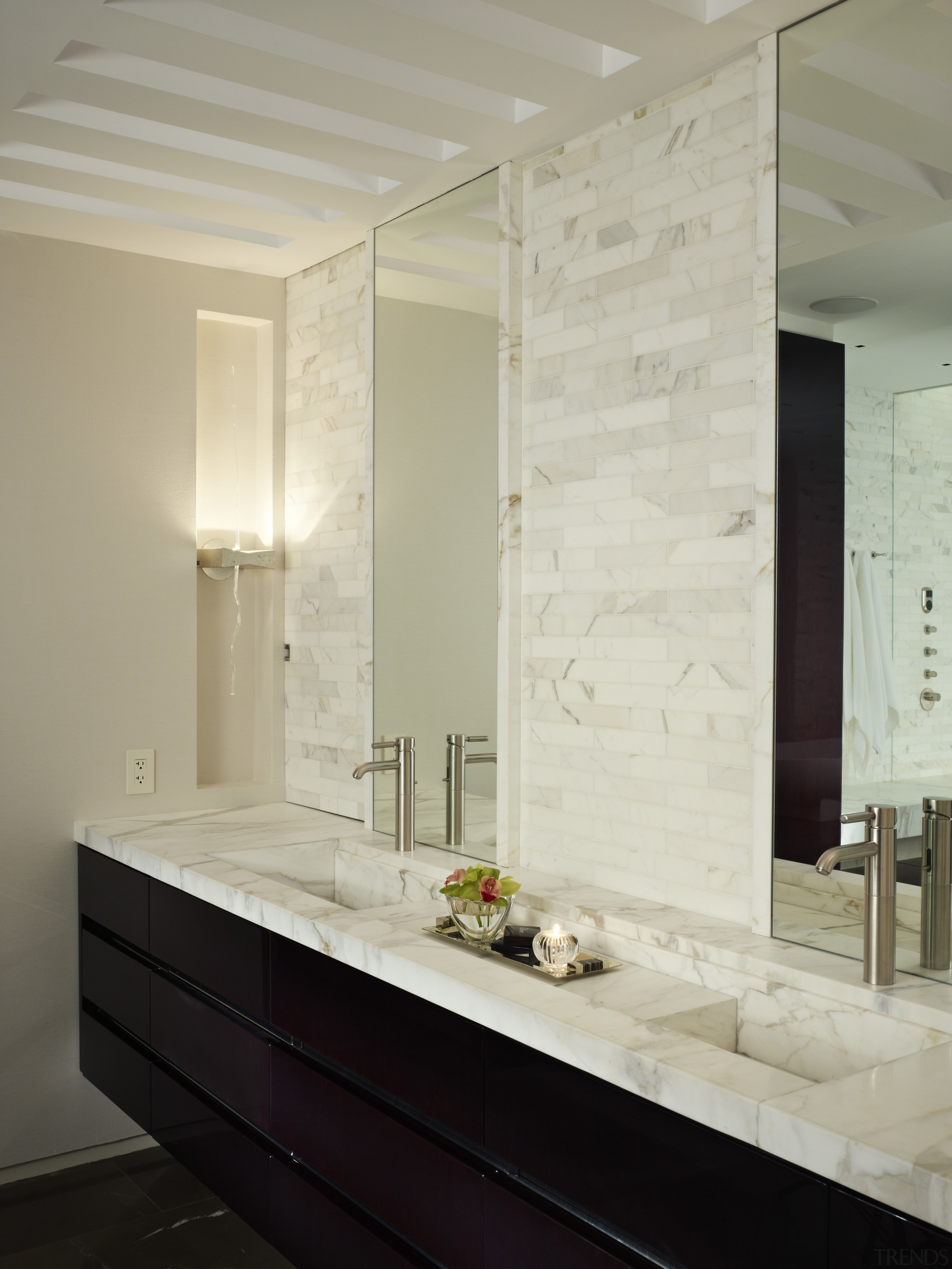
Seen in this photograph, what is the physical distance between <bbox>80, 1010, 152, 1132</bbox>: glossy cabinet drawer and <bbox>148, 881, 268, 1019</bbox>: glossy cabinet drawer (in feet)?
1.15

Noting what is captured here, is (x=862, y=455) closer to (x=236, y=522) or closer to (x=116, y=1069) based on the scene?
(x=236, y=522)

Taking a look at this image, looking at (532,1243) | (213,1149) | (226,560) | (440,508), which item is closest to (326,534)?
(226,560)

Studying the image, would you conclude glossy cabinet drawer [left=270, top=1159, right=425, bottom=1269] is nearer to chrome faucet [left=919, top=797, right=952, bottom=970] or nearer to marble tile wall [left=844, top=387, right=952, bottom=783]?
chrome faucet [left=919, top=797, right=952, bottom=970]

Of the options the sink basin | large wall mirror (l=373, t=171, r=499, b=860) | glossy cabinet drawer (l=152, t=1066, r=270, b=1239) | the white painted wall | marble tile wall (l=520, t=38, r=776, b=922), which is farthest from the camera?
the white painted wall

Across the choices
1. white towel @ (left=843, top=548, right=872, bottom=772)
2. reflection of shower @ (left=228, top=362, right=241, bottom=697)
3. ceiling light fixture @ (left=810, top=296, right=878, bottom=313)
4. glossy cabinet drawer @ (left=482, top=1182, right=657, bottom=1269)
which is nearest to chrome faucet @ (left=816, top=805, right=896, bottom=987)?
white towel @ (left=843, top=548, right=872, bottom=772)

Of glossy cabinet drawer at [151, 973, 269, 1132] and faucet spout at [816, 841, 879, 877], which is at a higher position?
faucet spout at [816, 841, 879, 877]

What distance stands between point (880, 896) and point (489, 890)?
0.72 meters

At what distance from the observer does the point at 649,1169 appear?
148 centimetres

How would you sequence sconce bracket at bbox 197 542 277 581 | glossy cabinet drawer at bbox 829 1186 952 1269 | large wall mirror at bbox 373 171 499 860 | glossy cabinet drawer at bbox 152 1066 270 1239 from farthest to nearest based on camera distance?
1. sconce bracket at bbox 197 542 277 581
2. large wall mirror at bbox 373 171 499 860
3. glossy cabinet drawer at bbox 152 1066 270 1239
4. glossy cabinet drawer at bbox 829 1186 952 1269

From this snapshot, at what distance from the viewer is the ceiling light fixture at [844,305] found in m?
1.85

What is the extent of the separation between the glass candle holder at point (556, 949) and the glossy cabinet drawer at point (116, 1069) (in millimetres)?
1462

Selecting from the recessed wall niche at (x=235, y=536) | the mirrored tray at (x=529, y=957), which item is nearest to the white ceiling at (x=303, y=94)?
the recessed wall niche at (x=235, y=536)

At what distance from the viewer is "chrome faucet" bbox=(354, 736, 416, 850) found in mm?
2865

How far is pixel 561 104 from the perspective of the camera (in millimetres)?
2299
